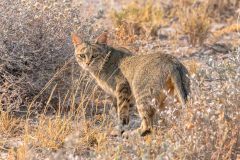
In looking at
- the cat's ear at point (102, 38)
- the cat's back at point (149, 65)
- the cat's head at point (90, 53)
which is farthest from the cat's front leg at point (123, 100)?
the cat's ear at point (102, 38)

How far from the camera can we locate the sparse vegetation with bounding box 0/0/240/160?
4.30m

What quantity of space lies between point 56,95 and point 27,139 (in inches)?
57.5

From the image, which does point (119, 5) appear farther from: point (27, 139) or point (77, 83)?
point (27, 139)

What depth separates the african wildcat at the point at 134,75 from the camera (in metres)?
5.22

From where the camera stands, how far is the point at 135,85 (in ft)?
17.8

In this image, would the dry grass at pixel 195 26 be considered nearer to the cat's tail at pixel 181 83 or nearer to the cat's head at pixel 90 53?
the cat's head at pixel 90 53

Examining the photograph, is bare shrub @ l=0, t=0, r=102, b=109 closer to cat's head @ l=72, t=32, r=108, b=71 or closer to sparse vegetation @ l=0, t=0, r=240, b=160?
sparse vegetation @ l=0, t=0, r=240, b=160

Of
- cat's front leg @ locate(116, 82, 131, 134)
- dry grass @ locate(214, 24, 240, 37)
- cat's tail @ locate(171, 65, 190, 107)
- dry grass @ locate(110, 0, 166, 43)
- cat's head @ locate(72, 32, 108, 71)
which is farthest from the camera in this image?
dry grass @ locate(214, 24, 240, 37)

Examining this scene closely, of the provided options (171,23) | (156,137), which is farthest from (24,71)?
(171,23)

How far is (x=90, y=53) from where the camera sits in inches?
230

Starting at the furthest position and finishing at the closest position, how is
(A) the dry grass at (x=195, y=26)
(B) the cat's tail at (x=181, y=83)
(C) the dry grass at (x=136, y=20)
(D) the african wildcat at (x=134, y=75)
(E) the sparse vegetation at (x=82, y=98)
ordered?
(A) the dry grass at (x=195, y=26) → (C) the dry grass at (x=136, y=20) → (D) the african wildcat at (x=134, y=75) → (B) the cat's tail at (x=181, y=83) → (E) the sparse vegetation at (x=82, y=98)

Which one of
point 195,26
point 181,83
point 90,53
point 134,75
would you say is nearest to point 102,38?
point 90,53

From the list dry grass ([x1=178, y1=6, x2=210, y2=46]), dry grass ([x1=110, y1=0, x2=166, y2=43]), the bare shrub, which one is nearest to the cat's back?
the bare shrub

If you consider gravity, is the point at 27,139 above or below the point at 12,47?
below
